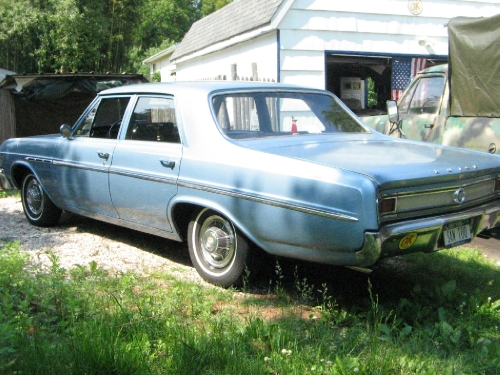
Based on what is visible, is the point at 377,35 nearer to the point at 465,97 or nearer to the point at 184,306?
the point at 465,97

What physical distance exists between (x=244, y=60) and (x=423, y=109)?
604cm

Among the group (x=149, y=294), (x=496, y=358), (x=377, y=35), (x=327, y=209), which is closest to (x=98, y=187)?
(x=149, y=294)

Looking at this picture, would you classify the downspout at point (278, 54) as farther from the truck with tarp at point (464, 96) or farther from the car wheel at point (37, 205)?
the car wheel at point (37, 205)

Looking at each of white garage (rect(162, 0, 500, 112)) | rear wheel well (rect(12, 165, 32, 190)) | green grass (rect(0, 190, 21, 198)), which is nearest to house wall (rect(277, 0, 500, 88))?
white garage (rect(162, 0, 500, 112))

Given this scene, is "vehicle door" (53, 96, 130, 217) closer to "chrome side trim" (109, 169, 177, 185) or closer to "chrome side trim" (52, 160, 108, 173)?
"chrome side trim" (52, 160, 108, 173)

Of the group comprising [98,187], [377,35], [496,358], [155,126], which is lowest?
[496,358]

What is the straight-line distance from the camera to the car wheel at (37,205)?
22.9 feet

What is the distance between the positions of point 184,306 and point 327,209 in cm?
122

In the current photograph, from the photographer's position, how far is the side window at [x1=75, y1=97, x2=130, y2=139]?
20.0ft

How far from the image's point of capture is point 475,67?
7.32 m

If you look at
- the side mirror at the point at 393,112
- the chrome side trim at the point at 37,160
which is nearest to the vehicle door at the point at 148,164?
the chrome side trim at the point at 37,160

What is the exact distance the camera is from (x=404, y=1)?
12.6m

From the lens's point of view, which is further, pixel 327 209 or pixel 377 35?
pixel 377 35

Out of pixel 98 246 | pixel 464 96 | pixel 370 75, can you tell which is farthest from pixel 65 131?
pixel 370 75
